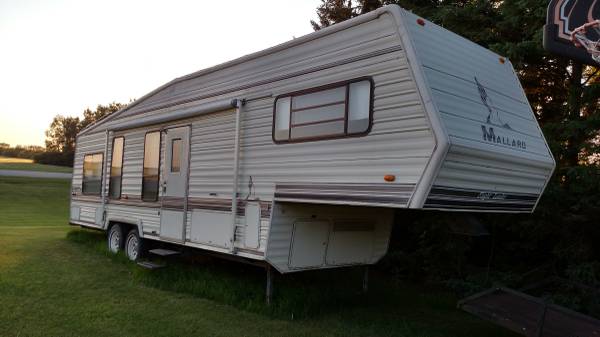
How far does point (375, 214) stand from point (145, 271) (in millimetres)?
3971

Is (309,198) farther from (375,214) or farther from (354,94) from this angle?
(375,214)

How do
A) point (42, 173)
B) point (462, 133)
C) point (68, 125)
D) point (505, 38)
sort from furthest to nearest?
point (68, 125) → point (42, 173) → point (505, 38) → point (462, 133)

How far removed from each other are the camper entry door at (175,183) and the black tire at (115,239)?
1.92 metres

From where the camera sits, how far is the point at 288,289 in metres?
7.16

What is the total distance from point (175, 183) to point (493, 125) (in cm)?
514

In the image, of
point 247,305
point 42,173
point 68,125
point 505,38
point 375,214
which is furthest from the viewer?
point 68,125

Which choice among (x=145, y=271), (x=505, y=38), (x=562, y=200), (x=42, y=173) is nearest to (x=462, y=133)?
(x=562, y=200)

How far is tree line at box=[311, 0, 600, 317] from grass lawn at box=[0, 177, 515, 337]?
0.73 meters

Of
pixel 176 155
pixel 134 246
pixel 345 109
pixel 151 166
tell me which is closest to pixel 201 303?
pixel 176 155

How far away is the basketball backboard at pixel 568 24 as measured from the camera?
4.91 m

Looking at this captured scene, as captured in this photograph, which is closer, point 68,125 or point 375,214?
point 375,214

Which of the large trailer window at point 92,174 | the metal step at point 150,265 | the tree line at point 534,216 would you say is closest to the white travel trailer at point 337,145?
the metal step at point 150,265

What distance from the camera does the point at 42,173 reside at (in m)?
44.8

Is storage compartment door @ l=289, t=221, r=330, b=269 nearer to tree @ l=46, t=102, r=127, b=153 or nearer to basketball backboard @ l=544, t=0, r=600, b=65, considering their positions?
basketball backboard @ l=544, t=0, r=600, b=65
